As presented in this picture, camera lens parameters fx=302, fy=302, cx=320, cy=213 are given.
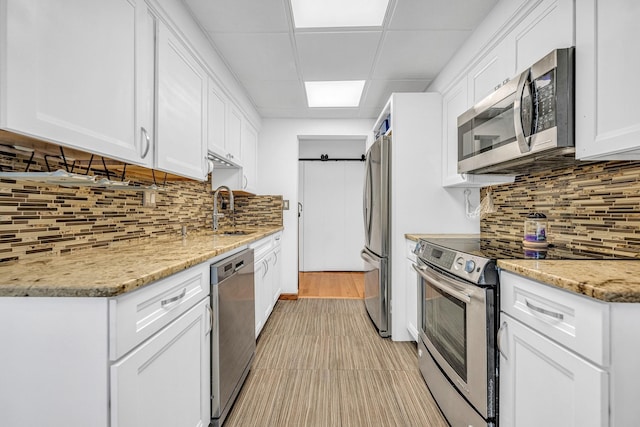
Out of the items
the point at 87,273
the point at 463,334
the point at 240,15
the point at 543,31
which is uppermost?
the point at 240,15

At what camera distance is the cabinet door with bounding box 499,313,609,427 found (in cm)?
83

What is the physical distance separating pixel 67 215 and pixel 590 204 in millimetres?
2383

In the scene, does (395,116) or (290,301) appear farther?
(290,301)

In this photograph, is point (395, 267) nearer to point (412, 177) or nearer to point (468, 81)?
point (412, 177)

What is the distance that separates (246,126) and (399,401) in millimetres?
2782

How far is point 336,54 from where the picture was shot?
2332 mm

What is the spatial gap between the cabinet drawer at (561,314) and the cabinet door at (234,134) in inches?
88.1

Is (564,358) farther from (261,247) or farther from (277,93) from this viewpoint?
(277,93)

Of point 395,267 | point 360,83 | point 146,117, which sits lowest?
point 395,267

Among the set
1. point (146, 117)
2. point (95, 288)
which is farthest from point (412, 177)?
point (95, 288)

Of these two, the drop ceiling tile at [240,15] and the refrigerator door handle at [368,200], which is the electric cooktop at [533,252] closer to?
the refrigerator door handle at [368,200]

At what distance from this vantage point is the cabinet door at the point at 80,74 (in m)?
0.80

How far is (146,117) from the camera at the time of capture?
1.39m

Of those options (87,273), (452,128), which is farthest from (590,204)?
(87,273)
